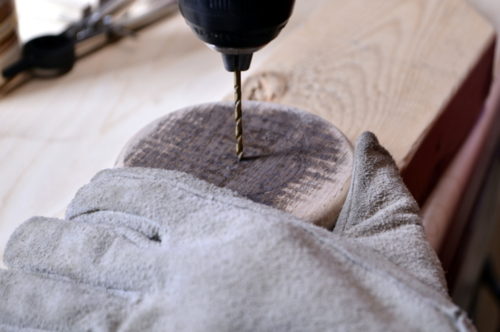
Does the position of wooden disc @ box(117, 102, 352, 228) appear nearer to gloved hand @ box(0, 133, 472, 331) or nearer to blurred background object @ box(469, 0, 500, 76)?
gloved hand @ box(0, 133, 472, 331)

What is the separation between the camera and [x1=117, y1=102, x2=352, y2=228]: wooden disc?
597 millimetres

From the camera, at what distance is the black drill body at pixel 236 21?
0.51 meters

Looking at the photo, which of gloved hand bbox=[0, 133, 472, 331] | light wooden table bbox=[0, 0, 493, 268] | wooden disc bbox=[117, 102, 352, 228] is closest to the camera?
gloved hand bbox=[0, 133, 472, 331]

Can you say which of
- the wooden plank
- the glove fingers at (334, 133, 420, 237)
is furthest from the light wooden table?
the glove fingers at (334, 133, 420, 237)

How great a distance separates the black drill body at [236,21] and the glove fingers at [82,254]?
173 millimetres

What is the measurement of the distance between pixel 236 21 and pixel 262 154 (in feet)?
0.56

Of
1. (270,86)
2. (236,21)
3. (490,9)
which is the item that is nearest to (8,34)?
(270,86)

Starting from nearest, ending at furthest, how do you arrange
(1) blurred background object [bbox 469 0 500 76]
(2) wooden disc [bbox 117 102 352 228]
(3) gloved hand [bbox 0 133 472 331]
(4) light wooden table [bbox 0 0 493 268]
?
(3) gloved hand [bbox 0 133 472 331], (2) wooden disc [bbox 117 102 352 228], (4) light wooden table [bbox 0 0 493 268], (1) blurred background object [bbox 469 0 500 76]

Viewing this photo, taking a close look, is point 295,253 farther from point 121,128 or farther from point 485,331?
point 485,331

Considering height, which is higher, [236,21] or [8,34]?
[236,21]

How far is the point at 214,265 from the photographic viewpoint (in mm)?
456

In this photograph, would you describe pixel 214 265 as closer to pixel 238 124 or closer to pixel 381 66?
pixel 238 124

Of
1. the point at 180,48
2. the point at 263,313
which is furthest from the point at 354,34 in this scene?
the point at 263,313

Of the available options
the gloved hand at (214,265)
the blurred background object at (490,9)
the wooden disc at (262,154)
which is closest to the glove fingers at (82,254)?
the gloved hand at (214,265)
